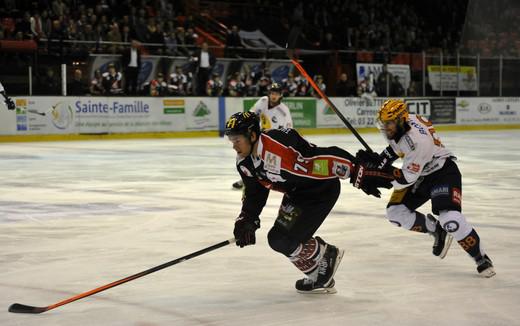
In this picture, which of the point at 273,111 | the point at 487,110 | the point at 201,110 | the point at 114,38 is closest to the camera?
the point at 273,111

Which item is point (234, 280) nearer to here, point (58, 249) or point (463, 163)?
point (58, 249)

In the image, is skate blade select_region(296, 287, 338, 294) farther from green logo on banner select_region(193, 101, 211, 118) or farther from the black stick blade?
green logo on banner select_region(193, 101, 211, 118)

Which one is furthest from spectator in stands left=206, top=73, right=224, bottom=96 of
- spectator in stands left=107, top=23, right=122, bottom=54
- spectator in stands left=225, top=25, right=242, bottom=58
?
spectator in stands left=107, top=23, right=122, bottom=54

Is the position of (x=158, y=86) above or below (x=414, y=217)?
above

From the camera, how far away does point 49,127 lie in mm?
19828

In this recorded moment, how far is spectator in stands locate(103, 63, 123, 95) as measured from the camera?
20125mm

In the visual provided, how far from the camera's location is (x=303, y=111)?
917 inches

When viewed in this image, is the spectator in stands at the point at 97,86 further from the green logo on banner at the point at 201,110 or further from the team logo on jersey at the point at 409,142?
the team logo on jersey at the point at 409,142

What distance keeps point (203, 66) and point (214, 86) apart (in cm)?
58

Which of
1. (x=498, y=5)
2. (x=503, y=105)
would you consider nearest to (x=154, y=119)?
(x=503, y=105)

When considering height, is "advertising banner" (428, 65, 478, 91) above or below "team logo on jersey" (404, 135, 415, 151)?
above

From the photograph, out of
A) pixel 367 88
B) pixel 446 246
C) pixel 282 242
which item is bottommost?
pixel 446 246

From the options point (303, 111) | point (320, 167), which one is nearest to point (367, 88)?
point (303, 111)

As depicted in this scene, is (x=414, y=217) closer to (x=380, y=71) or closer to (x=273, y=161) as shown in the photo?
(x=273, y=161)
